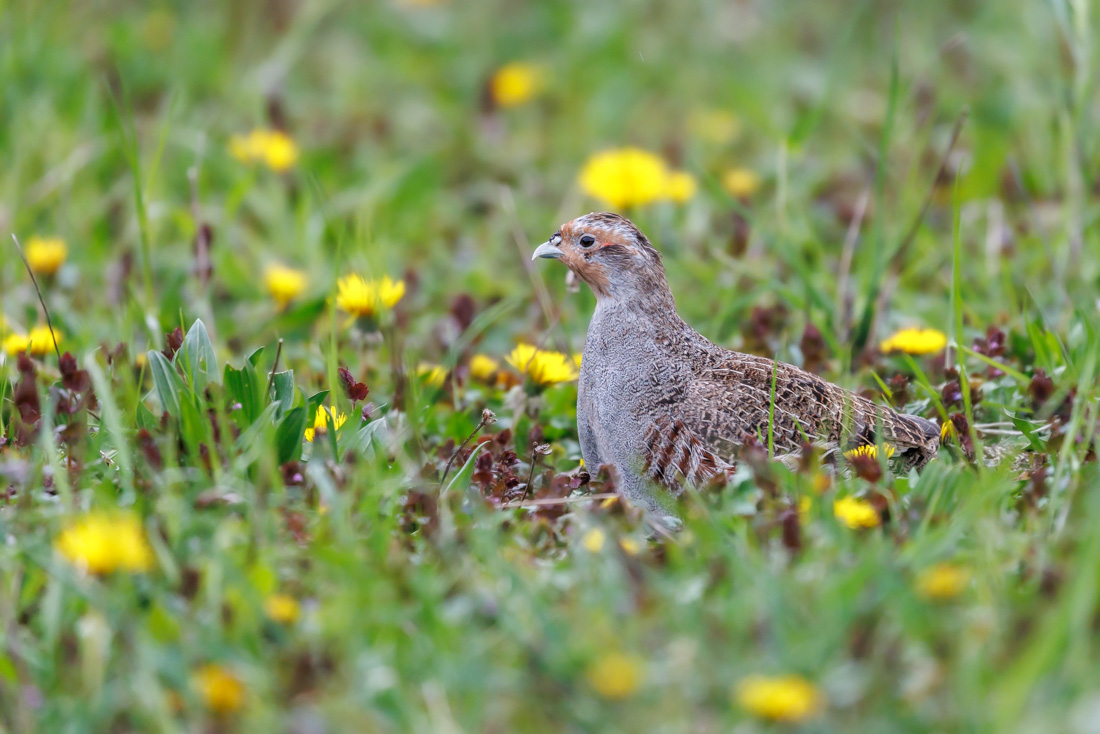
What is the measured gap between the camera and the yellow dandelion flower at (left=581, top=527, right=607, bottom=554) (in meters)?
3.20

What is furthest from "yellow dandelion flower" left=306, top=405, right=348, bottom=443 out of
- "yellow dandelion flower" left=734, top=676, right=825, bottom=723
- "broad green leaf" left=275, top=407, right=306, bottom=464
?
"yellow dandelion flower" left=734, top=676, right=825, bottom=723

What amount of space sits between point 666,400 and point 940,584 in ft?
4.48

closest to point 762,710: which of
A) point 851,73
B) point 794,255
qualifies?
point 794,255

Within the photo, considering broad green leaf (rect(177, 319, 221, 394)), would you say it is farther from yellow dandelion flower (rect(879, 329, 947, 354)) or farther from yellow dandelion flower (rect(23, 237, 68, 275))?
yellow dandelion flower (rect(879, 329, 947, 354))

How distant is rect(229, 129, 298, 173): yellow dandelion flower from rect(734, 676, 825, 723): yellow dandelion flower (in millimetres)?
5077

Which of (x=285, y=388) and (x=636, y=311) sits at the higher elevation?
(x=636, y=311)

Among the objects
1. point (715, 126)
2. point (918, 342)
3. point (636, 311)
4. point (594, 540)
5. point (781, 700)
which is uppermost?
point (715, 126)

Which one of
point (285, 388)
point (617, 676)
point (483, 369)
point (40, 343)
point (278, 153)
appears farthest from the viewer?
point (278, 153)

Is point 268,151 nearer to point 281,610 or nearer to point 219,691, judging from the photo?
point 281,610

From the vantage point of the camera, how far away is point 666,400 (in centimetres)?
396

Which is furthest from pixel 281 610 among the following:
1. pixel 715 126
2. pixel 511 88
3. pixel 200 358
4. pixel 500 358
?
pixel 715 126

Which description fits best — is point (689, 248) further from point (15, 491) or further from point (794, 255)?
point (15, 491)

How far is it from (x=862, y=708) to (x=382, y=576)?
3.67 ft

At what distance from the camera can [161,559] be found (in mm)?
2982
